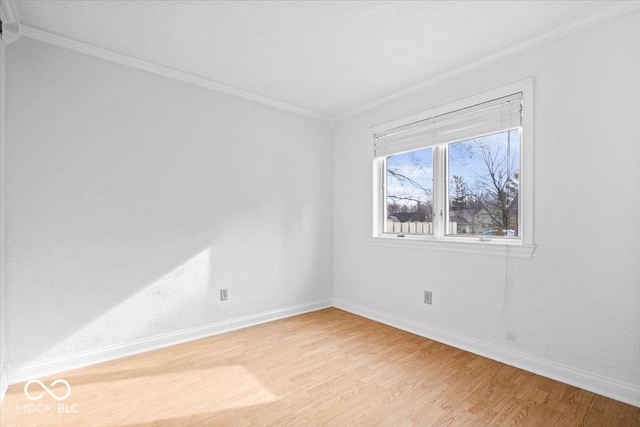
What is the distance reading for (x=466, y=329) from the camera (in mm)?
2920

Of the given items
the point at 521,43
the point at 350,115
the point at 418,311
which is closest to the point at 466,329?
the point at 418,311

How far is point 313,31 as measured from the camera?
2.42 meters

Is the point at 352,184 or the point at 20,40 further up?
the point at 20,40

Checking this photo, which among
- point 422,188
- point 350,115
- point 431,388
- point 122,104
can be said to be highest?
point 350,115

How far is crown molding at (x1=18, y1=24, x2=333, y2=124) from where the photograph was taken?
243cm

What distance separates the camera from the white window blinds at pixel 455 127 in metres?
2.67

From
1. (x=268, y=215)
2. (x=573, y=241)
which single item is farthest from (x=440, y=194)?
(x=268, y=215)

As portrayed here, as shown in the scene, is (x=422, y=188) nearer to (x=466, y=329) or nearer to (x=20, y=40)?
(x=466, y=329)

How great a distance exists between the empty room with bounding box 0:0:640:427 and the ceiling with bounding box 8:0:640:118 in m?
0.02

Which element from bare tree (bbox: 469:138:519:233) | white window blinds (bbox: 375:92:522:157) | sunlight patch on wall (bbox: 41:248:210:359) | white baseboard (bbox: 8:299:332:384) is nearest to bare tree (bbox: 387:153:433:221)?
white window blinds (bbox: 375:92:522:157)

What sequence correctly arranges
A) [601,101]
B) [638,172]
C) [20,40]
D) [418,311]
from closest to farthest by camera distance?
[638,172], [601,101], [20,40], [418,311]

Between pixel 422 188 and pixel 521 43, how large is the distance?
151cm

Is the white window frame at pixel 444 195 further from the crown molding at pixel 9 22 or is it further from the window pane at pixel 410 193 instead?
the crown molding at pixel 9 22

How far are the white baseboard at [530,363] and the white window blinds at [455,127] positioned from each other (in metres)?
1.84
